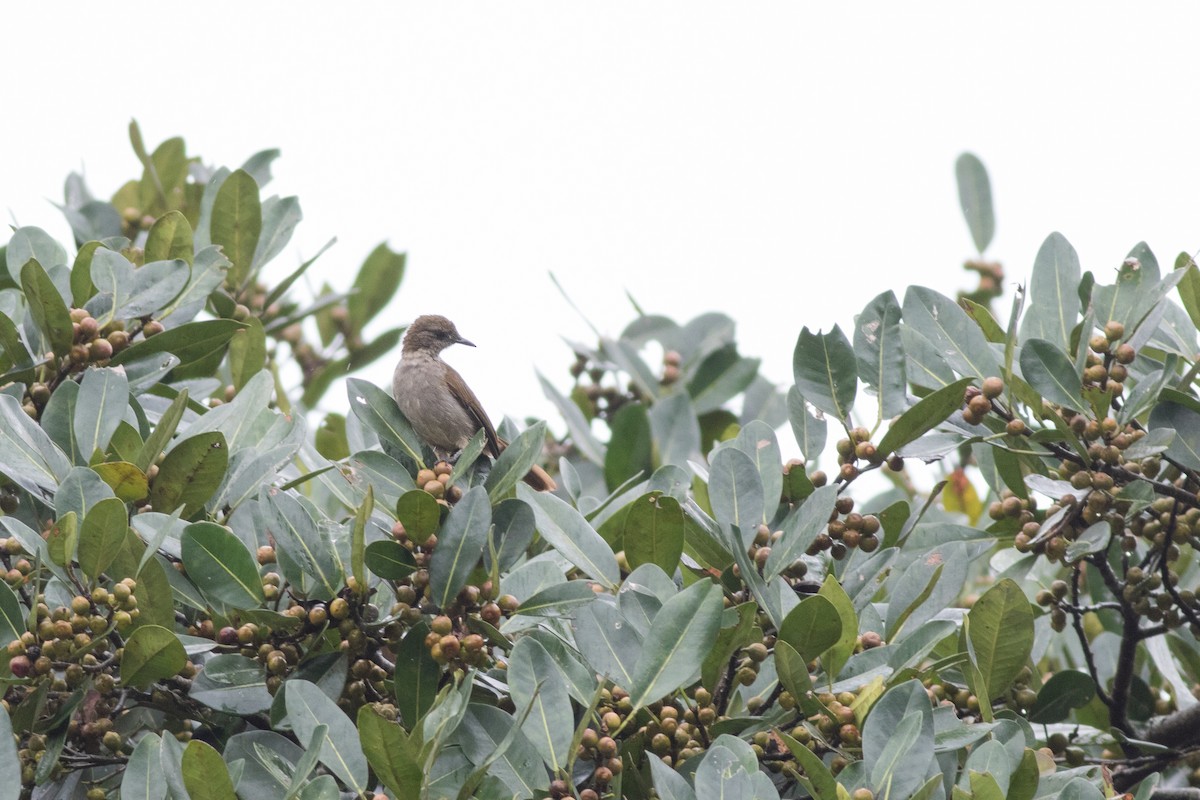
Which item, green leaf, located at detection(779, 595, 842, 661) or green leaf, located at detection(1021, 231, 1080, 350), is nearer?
green leaf, located at detection(779, 595, 842, 661)

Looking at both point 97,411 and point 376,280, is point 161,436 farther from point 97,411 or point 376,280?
point 376,280

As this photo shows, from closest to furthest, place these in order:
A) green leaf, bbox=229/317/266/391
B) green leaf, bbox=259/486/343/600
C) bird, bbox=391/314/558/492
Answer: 1. green leaf, bbox=259/486/343/600
2. green leaf, bbox=229/317/266/391
3. bird, bbox=391/314/558/492

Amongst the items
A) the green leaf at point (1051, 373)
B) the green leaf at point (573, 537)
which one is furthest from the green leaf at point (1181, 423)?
the green leaf at point (573, 537)

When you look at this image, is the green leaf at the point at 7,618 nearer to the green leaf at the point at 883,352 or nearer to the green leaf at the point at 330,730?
the green leaf at the point at 330,730

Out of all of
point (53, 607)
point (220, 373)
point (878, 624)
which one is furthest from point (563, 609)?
point (220, 373)

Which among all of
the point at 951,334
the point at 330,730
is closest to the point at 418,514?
the point at 330,730

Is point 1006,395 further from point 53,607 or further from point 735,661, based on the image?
point 53,607

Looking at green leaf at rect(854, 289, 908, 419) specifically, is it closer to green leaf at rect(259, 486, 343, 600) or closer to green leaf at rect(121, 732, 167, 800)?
green leaf at rect(259, 486, 343, 600)

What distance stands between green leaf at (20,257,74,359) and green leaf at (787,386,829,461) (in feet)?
6.87

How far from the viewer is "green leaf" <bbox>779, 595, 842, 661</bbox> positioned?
287cm

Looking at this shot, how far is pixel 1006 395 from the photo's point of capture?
11.4 feet

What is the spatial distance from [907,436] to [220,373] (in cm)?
308

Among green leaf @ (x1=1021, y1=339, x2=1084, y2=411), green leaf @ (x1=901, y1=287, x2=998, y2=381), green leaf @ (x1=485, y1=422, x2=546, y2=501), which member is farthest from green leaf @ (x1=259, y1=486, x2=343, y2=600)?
green leaf @ (x1=1021, y1=339, x2=1084, y2=411)

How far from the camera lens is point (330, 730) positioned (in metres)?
2.67
